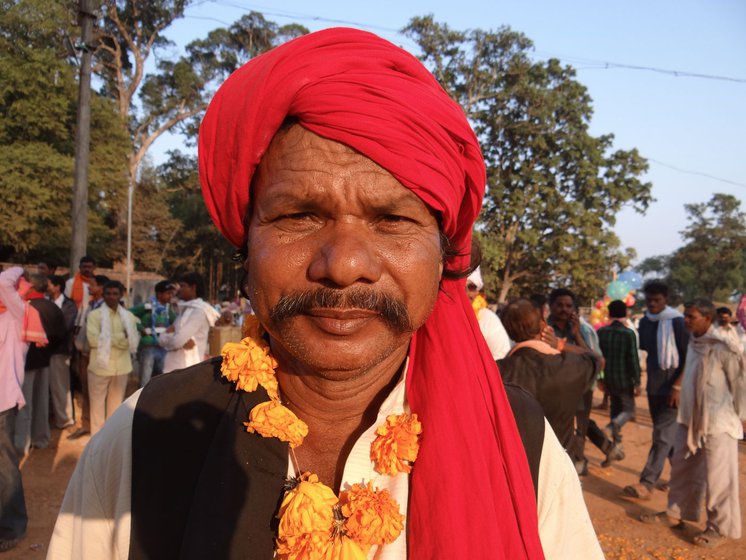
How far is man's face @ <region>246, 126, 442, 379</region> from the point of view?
1.45 meters

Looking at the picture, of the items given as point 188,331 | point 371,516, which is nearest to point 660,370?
point 188,331

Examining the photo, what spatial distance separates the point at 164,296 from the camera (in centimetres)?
891

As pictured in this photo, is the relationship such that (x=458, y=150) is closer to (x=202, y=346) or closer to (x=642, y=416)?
(x=202, y=346)

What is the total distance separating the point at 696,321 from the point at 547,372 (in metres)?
2.58

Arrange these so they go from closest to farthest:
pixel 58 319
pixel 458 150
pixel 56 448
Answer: pixel 458 150 → pixel 58 319 → pixel 56 448

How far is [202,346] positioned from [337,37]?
6337mm

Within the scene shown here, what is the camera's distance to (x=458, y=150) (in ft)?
5.43

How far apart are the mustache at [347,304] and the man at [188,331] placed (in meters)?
5.86

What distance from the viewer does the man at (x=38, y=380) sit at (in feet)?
22.5

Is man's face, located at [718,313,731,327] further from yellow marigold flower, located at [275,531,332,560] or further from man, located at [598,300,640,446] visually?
yellow marigold flower, located at [275,531,332,560]

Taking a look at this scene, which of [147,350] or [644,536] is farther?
[147,350]

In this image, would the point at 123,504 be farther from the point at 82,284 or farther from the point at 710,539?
the point at 82,284

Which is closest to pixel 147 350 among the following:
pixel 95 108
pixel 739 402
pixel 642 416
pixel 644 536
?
pixel 644 536

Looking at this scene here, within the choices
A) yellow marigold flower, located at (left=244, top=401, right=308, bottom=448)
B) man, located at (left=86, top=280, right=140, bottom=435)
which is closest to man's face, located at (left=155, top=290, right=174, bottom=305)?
man, located at (left=86, top=280, right=140, bottom=435)
